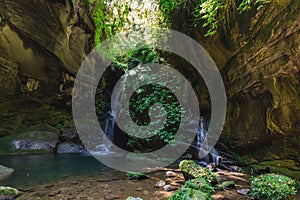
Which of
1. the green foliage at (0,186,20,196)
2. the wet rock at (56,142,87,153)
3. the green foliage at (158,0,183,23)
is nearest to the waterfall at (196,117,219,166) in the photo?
the green foliage at (158,0,183,23)

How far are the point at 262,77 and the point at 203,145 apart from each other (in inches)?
96.2

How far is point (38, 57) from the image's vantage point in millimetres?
7801

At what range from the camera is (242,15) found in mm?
4176

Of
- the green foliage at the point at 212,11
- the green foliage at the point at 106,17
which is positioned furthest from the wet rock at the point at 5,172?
the green foliage at the point at 212,11

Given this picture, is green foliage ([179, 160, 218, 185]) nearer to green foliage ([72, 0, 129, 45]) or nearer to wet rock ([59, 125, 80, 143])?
green foliage ([72, 0, 129, 45])

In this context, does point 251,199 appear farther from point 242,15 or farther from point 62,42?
point 62,42

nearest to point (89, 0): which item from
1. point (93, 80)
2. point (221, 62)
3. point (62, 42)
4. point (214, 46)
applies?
point (62, 42)

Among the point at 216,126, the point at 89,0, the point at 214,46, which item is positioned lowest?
the point at 216,126

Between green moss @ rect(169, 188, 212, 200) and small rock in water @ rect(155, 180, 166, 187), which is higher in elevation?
green moss @ rect(169, 188, 212, 200)

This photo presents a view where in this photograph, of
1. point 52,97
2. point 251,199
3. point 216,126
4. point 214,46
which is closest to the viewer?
point 251,199

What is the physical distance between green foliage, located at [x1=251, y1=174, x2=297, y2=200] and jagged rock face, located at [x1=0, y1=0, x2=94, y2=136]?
20.5ft

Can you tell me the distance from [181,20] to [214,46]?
1.43 metres

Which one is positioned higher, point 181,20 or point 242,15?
point 181,20

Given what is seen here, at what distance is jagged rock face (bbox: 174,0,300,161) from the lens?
3.70 m
